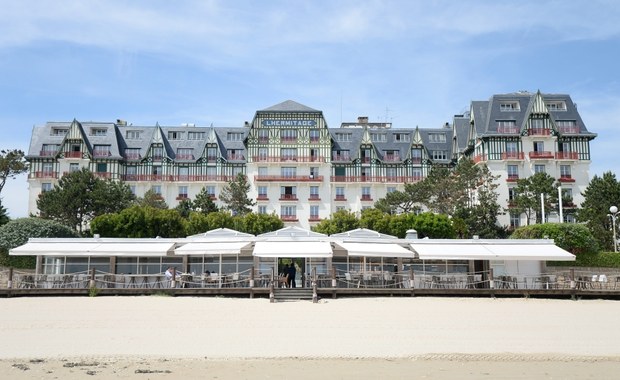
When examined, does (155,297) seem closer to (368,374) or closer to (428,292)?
(428,292)

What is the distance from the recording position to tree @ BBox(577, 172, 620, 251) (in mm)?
46125

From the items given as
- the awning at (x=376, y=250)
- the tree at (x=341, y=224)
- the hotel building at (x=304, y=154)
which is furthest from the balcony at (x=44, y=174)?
the awning at (x=376, y=250)

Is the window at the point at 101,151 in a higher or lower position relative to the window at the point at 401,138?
lower

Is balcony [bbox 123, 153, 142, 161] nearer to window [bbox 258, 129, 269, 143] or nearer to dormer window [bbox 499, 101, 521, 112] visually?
window [bbox 258, 129, 269, 143]

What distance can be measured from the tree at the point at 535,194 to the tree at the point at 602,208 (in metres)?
3.59

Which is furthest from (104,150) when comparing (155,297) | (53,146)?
(155,297)

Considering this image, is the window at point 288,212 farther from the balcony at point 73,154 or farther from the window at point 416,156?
the balcony at point 73,154

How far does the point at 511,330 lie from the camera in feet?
68.0

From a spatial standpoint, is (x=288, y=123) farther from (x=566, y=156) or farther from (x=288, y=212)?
(x=566, y=156)

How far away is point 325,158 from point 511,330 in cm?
4228

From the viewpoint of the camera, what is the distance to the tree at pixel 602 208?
46.1 meters

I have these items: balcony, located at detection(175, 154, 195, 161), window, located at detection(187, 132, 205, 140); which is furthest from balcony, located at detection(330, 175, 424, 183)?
window, located at detection(187, 132, 205, 140)

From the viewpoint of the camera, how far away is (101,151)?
207ft

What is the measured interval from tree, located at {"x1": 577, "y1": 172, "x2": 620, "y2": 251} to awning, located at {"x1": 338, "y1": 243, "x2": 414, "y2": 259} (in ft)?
74.4
